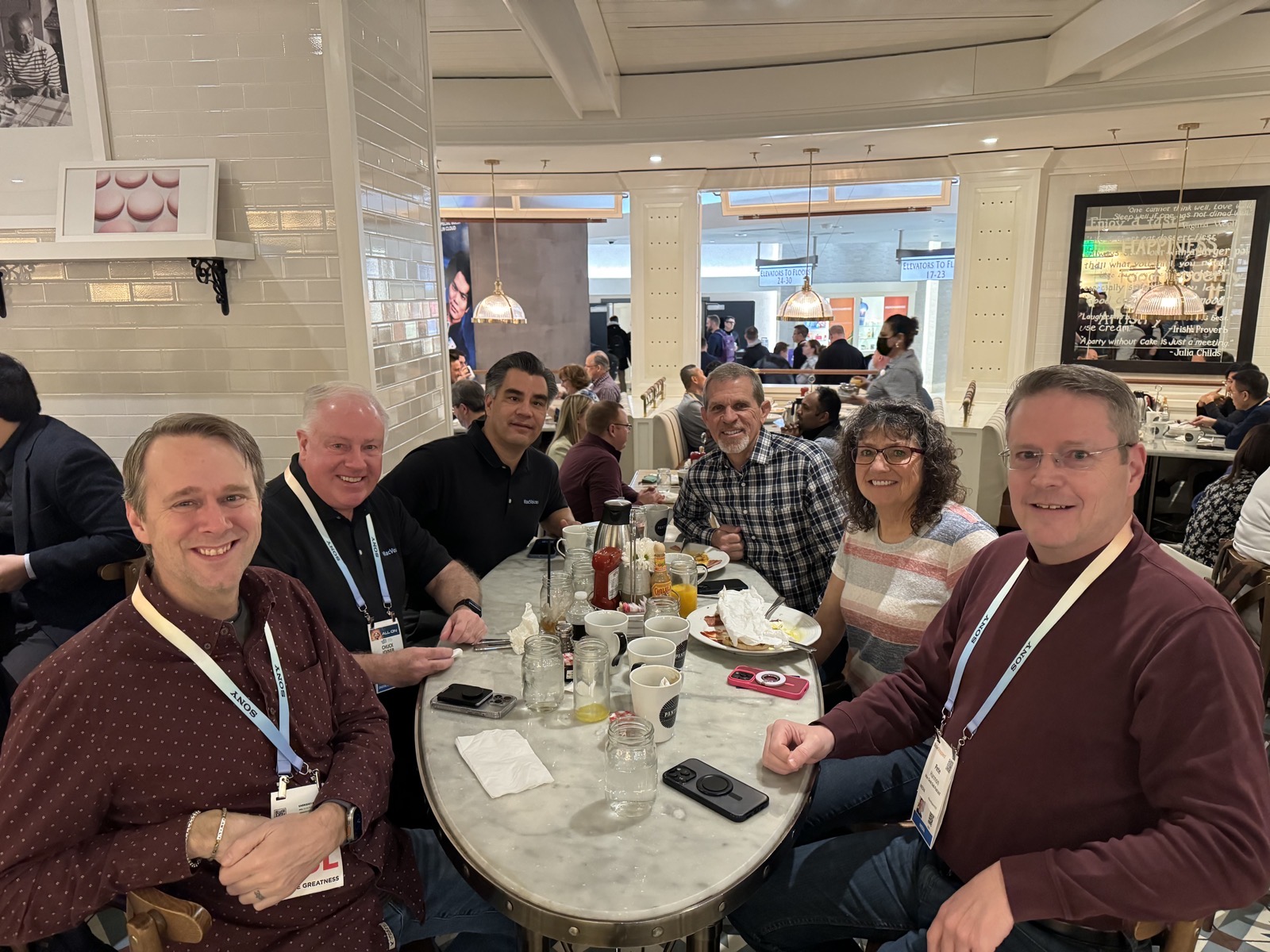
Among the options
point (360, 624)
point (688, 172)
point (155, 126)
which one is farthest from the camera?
point (688, 172)

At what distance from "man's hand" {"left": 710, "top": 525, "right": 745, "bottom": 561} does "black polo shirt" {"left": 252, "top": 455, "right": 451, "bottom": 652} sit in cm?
108

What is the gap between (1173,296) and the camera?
21.4ft

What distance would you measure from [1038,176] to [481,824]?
7.64 metres

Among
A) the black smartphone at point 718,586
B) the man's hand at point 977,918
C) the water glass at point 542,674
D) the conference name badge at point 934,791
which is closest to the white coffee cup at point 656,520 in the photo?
the black smartphone at point 718,586

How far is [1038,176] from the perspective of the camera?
7.05 metres

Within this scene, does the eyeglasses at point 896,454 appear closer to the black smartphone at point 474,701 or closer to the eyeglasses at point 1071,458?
the eyeglasses at point 1071,458

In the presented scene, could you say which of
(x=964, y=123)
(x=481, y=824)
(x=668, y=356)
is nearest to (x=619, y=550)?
(x=481, y=824)

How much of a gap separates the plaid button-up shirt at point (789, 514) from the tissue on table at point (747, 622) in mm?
712

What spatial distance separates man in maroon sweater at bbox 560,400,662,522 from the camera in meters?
3.69

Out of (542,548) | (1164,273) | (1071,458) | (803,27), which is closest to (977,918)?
(1071,458)

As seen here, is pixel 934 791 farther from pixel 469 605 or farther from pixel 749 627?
pixel 469 605

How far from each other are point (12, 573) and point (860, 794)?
8.19 feet

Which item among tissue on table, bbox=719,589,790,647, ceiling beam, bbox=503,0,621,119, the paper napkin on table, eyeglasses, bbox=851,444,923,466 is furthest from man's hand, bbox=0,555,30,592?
ceiling beam, bbox=503,0,621,119

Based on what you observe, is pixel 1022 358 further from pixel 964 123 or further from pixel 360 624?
pixel 360 624
